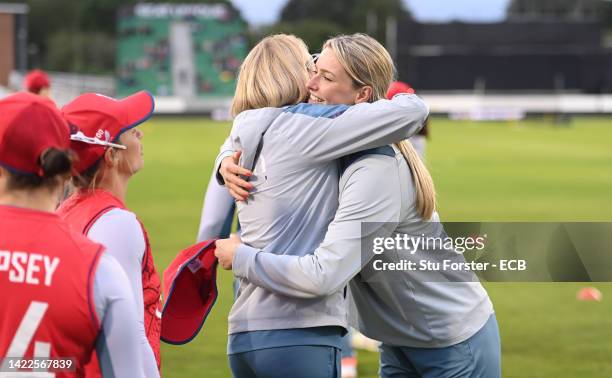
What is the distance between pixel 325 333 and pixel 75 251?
1009mm

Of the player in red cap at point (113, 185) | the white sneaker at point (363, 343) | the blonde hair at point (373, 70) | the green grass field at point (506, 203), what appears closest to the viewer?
the player in red cap at point (113, 185)

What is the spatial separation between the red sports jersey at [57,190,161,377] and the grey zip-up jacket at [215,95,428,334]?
0.30 meters

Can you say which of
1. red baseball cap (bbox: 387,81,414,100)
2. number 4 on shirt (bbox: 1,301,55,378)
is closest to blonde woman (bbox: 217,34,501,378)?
red baseball cap (bbox: 387,81,414,100)

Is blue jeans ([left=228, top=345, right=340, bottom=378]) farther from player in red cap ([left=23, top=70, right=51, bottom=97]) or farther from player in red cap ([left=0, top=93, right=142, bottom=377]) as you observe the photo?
player in red cap ([left=23, top=70, right=51, bottom=97])

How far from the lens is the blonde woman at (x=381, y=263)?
312 cm

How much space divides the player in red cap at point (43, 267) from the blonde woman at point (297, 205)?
0.72 metres

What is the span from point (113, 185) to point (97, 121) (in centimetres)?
22

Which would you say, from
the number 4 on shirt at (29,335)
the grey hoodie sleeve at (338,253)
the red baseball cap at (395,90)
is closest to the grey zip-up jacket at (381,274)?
the grey hoodie sleeve at (338,253)

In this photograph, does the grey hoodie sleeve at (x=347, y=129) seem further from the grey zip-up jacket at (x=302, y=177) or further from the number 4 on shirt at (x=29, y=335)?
the number 4 on shirt at (x=29, y=335)

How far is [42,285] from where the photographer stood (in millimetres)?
2510

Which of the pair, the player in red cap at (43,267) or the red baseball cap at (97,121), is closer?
the player in red cap at (43,267)

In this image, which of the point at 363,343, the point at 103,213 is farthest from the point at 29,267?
the point at 363,343

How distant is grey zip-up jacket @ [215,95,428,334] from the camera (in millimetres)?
3162

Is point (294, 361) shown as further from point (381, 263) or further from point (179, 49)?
point (179, 49)
